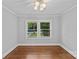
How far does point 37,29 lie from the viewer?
322 inches

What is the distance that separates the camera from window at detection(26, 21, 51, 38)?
26.8 feet

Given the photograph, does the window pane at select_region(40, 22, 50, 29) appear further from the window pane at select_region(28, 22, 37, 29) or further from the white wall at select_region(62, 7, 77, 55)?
the white wall at select_region(62, 7, 77, 55)

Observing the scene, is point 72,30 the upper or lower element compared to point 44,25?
lower

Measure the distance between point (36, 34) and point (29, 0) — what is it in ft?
15.4

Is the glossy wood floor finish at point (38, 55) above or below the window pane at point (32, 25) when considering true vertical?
below

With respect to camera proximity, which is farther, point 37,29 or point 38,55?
point 37,29

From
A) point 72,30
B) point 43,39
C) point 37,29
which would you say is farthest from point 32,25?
point 72,30

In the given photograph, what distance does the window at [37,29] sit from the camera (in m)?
8.16

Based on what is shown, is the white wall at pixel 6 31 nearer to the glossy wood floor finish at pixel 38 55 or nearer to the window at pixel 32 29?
the glossy wood floor finish at pixel 38 55

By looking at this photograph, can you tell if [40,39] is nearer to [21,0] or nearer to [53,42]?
[53,42]

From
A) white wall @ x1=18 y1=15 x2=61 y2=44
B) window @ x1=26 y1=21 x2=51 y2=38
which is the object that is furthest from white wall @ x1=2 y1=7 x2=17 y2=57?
window @ x1=26 y1=21 x2=51 y2=38

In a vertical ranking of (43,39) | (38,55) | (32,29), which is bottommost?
(38,55)

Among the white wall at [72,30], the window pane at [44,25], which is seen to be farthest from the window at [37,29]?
the white wall at [72,30]

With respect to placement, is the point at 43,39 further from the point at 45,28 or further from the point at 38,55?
the point at 38,55
